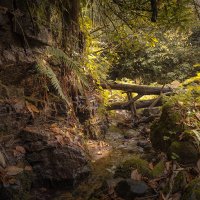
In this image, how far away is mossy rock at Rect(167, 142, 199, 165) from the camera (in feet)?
13.9

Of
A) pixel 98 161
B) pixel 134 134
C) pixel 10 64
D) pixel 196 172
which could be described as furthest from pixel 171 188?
pixel 134 134

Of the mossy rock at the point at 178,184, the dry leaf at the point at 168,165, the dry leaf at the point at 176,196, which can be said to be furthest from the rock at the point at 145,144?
the dry leaf at the point at 176,196

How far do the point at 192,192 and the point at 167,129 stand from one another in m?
2.09

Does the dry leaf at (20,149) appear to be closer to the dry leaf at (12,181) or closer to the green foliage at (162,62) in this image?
the dry leaf at (12,181)

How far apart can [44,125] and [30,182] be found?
923mm

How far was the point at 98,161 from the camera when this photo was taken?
478cm

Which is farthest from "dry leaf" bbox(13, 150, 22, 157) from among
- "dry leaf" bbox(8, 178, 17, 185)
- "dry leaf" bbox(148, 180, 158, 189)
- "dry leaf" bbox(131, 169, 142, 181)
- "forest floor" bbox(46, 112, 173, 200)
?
"dry leaf" bbox(148, 180, 158, 189)

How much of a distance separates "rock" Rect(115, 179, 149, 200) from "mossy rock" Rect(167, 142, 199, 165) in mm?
903

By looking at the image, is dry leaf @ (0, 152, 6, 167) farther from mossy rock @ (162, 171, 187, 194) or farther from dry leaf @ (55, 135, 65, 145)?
mossy rock @ (162, 171, 187, 194)

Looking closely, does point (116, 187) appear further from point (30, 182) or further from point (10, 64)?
point (10, 64)

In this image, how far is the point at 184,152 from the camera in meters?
4.31

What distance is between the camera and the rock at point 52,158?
3.79m

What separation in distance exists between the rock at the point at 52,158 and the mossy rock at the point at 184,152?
1.32 meters

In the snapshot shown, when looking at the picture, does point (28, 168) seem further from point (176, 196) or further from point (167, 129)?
point (167, 129)
